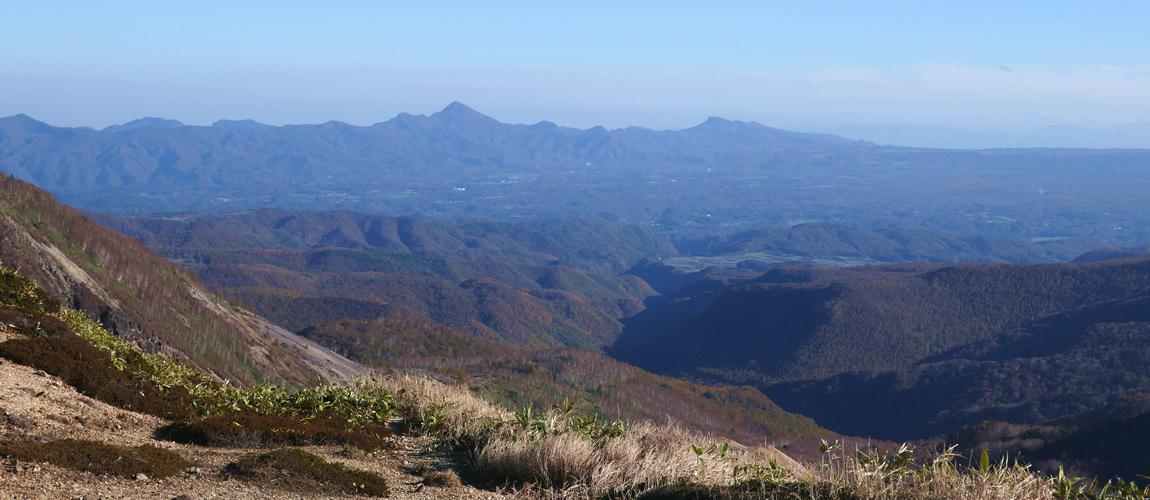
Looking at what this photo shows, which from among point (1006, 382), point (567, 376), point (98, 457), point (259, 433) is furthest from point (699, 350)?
point (98, 457)

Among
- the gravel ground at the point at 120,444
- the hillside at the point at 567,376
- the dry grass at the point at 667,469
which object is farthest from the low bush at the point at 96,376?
the hillside at the point at 567,376

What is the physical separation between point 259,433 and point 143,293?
44469 mm

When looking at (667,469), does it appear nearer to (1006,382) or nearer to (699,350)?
(1006,382)

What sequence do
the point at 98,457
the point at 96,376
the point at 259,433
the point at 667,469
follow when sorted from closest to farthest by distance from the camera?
the point at 98,457 → the point at 667,469 → the point at 259,433 → the point at 96,376

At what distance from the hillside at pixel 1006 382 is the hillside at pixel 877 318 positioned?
513 inches

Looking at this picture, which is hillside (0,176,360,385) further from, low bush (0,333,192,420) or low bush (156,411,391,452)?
low bush (156,411,391,452)

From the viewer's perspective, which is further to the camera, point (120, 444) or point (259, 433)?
point (259, 433)

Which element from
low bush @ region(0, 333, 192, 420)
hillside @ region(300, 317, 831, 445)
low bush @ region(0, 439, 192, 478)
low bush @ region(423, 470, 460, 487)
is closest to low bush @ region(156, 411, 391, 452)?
low bush @ region(0, 333, 192, 420)

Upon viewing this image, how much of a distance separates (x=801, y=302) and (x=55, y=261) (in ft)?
475

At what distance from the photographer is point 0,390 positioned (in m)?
9.89

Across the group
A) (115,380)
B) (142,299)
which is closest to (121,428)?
(115,380)

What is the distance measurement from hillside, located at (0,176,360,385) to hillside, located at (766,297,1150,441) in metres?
69.3

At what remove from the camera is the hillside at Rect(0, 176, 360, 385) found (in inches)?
1375

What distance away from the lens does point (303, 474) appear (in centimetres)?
885
